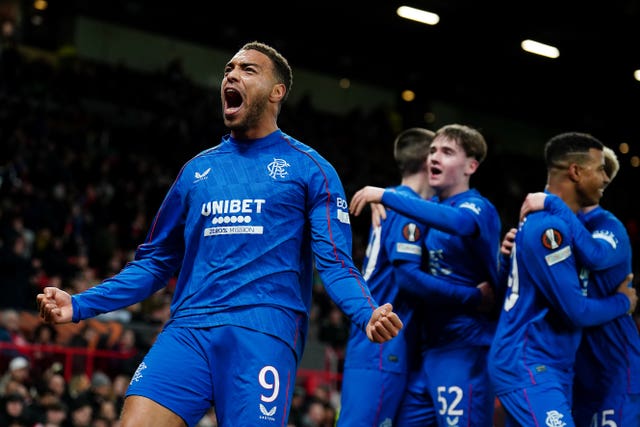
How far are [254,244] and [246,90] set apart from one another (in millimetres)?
814

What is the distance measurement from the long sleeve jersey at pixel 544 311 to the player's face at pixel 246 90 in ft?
5.98

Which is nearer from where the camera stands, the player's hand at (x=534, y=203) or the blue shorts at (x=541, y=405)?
the blue shorts at (x=541, y=405)

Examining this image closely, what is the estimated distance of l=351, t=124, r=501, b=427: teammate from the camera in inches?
245

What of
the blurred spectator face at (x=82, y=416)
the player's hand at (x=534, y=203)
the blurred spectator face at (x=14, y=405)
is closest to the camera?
the player's hand at (x=534, y=203)

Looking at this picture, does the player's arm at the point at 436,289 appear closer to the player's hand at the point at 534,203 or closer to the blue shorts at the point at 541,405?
the player's hand at the point at 534,203

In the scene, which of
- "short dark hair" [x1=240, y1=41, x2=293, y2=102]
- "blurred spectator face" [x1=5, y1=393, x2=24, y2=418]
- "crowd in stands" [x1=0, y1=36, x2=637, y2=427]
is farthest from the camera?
"crowd in stands" [x1=0, y1=36, x2=637, y2=427]

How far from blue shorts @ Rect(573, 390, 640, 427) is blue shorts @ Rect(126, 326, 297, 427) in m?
2.34

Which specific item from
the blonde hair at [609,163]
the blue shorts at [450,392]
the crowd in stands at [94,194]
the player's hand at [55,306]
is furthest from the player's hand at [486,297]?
the crowd in stands at [94,194]

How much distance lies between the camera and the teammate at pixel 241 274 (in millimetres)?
4582

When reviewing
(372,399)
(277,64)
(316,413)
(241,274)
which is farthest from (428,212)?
(316,413)

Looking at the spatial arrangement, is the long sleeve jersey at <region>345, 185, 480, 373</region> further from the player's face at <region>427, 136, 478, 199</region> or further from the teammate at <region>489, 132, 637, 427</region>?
the teammate at <region>489, 132, 637, 427</region>

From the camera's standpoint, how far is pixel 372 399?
21.2 ft

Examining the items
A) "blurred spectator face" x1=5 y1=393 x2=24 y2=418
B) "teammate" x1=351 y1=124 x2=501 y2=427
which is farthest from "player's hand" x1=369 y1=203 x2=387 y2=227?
"blurred spectator face" x1=5 y1=393 x2=24 y2=418

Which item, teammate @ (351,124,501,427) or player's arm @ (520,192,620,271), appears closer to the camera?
player's arm @ (520,192,620,271)
